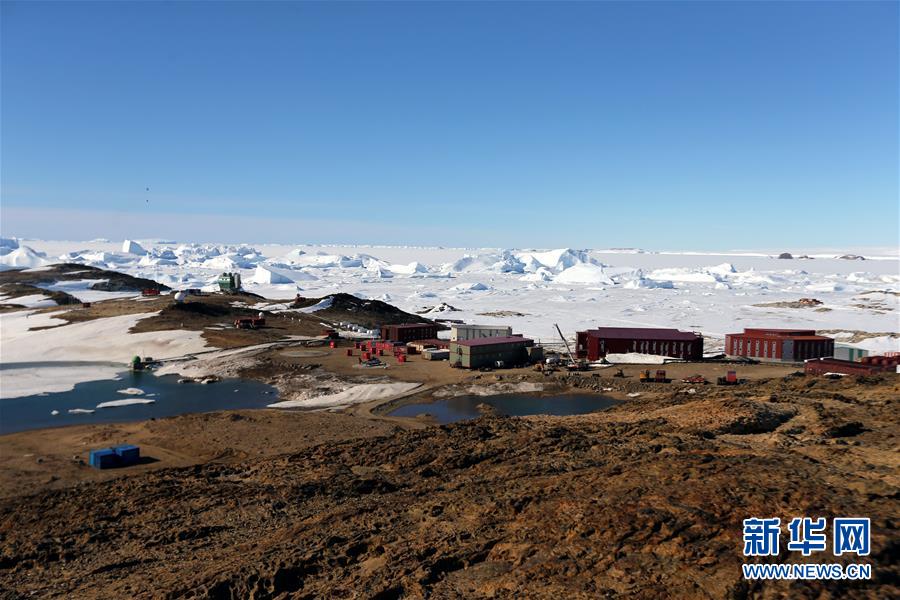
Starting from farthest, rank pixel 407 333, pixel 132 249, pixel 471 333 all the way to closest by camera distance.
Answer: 1. pixel 132 249
2. pixel 407 333
3. pixel 471 333

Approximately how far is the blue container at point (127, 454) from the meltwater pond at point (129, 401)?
8648mm

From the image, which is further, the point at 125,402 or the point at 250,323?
the point at 250,323

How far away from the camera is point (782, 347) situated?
136 feet

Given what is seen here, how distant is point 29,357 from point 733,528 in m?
47.4

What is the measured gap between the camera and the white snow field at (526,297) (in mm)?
47812

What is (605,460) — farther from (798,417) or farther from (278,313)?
(278,313)

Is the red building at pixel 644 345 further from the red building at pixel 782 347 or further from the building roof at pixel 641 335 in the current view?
the red building at pixel 782 347

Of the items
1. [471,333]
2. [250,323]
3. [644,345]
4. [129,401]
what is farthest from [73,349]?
[644,345]

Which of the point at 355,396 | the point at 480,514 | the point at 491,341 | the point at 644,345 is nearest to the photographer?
the point at 480,514

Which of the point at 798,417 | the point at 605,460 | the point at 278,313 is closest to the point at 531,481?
the point at 605,460

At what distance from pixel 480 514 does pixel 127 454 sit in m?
14.0

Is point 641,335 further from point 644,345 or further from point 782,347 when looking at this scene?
point 782,347

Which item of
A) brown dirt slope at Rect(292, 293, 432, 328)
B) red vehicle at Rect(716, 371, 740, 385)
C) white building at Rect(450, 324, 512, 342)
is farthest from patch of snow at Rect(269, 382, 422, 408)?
brown dirt slope at Rect(292, 293, 432, 328)

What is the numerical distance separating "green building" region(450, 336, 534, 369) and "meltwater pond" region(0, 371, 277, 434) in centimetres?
1147
